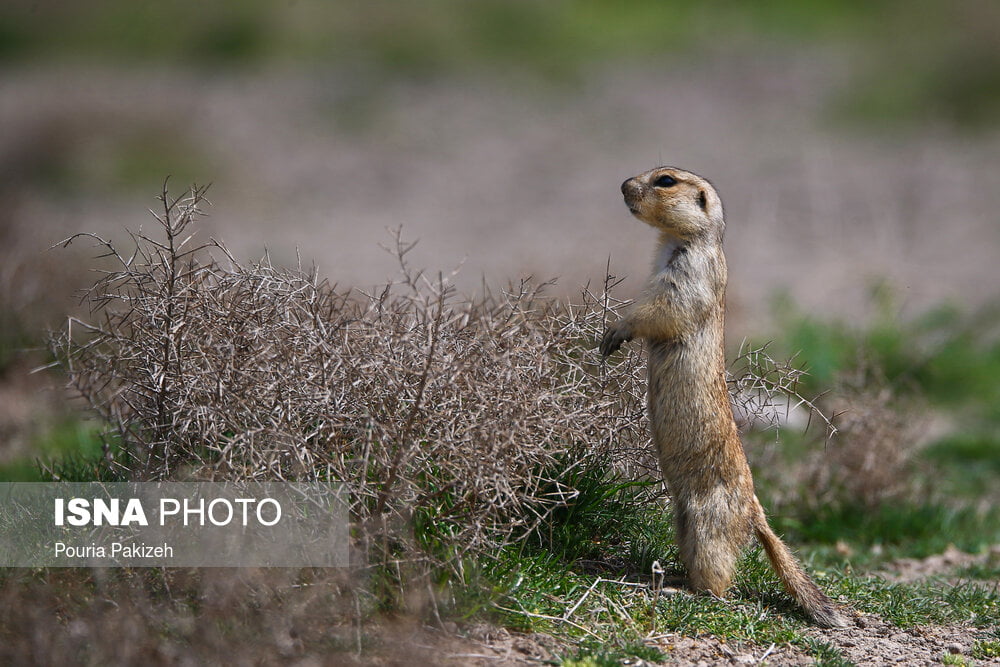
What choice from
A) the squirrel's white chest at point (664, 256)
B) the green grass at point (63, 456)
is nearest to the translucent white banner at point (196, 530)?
the green grass at point (63, 456)

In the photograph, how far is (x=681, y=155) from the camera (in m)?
15.3

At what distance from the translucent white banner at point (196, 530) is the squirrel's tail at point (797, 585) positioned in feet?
5.90

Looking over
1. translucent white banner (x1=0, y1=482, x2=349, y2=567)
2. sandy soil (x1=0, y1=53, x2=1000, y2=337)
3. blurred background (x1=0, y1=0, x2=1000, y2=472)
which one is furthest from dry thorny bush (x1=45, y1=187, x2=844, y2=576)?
sandy soil (x1=0, y1=53, x2=1000, y2=337)

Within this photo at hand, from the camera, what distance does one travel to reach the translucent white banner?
13.1ft

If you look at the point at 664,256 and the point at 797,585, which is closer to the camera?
the point at 797,585

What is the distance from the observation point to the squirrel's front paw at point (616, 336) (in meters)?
4.65

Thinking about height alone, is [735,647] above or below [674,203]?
below

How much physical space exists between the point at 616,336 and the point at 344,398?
4.01 feet

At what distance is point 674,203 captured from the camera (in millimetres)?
4777

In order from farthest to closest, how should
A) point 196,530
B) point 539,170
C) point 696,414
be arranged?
point 539,170 → point 696,414 → point 196,530

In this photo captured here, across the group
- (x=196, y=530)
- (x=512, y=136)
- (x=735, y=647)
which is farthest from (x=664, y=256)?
(x=512, y=136)

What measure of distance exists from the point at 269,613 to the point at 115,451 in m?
1.81

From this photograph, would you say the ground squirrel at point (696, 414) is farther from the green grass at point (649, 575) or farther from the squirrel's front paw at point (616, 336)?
the green grass at point (649, 575)

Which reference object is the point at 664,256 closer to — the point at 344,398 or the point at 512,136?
the point at 344,398
